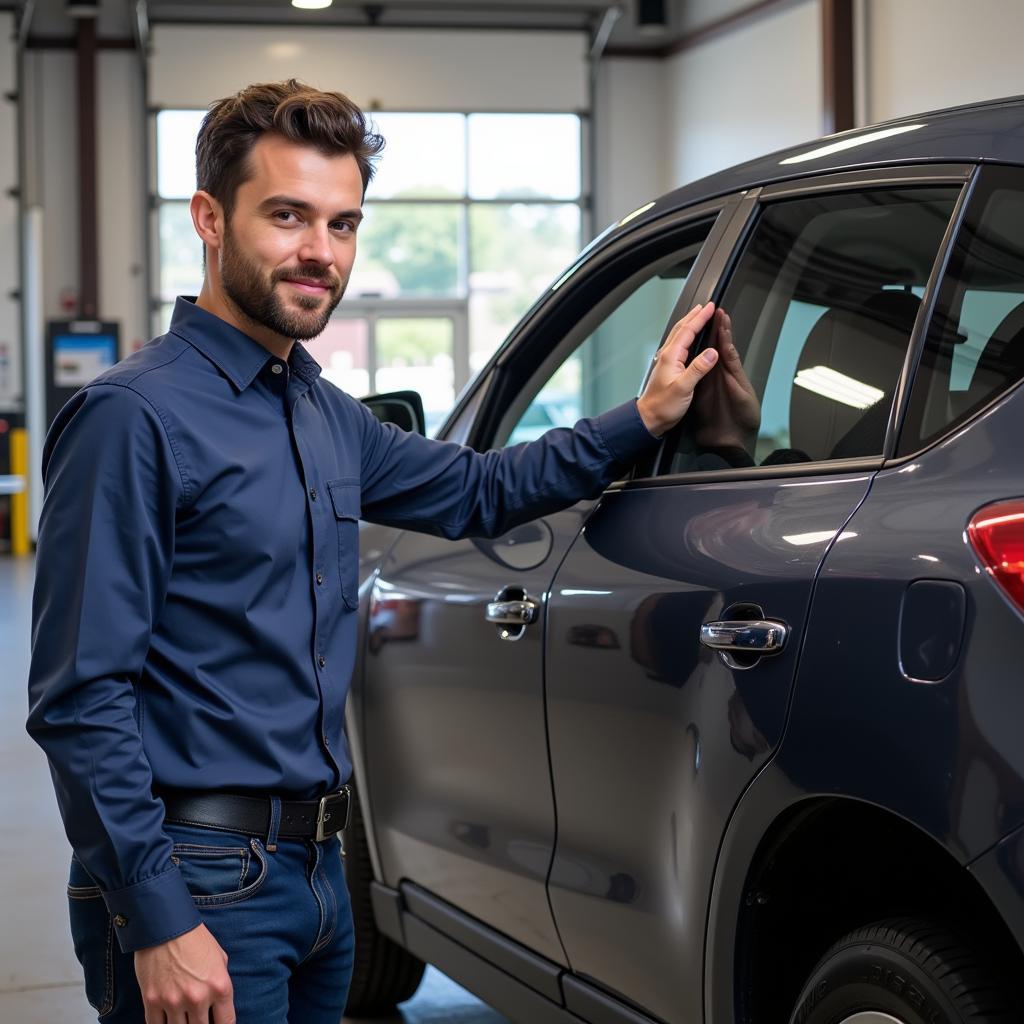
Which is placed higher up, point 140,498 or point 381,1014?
point 140,498

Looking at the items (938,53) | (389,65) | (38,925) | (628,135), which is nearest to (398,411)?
(38,925)

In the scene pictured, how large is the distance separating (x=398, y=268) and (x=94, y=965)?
16756mm

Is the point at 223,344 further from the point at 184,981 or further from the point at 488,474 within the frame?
the point at 184,981

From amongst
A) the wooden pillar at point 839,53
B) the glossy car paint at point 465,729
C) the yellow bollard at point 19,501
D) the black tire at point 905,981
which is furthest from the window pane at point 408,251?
the black tire at point 905,981

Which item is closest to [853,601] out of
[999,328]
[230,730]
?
[999,328]

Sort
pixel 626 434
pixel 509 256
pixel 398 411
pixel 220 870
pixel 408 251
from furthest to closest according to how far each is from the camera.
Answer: pixel 509 256 → pixel 408 251 → pixel 398 411 → pixel 626 434 → pixel 220 870

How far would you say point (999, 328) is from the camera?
1849 mm

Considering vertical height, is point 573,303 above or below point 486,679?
above

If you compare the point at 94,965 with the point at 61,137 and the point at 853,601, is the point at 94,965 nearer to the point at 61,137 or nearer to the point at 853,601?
the point at 853,601

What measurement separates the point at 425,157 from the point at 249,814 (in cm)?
1676

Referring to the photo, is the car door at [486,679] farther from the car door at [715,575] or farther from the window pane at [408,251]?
the window pane at [408,251]

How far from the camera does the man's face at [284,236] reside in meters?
1.95

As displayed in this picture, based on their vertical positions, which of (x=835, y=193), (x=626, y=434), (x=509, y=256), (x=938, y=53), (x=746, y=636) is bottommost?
(x=746, y=636)

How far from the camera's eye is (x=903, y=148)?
2072mm
